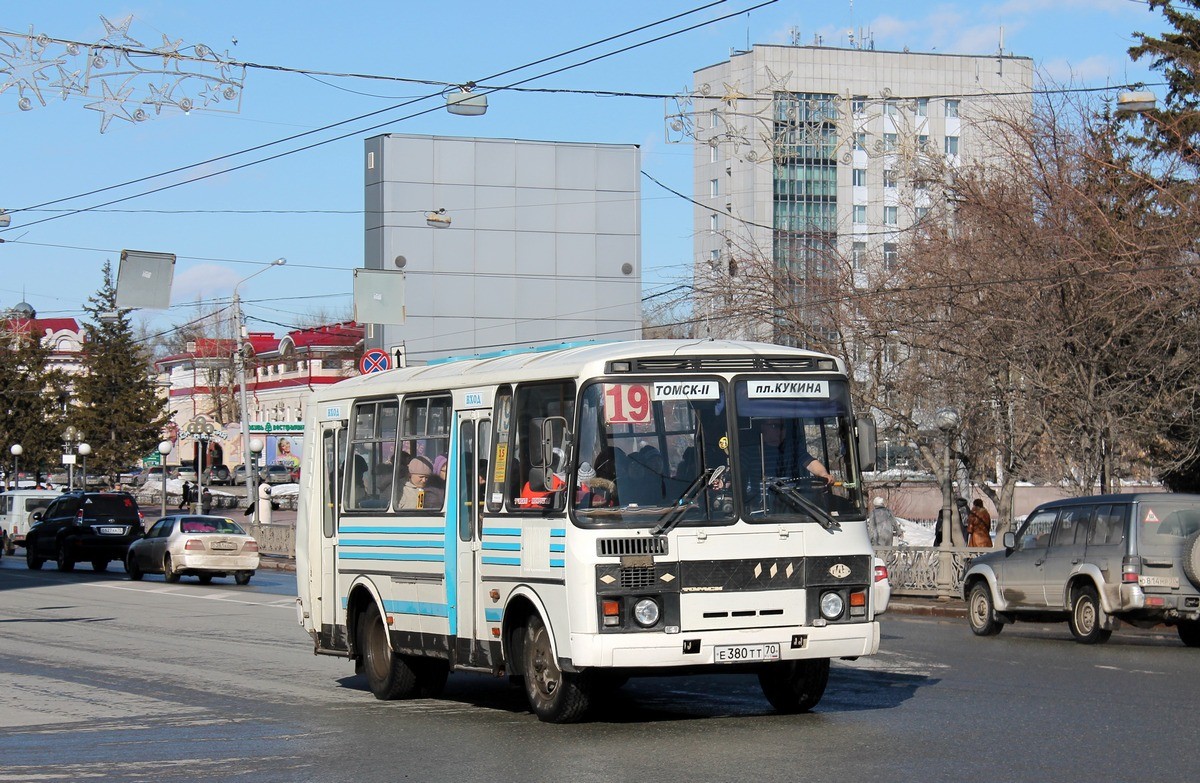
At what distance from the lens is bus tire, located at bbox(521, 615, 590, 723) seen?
38.1ft

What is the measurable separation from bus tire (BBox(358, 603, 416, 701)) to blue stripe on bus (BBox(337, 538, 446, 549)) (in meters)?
0.59

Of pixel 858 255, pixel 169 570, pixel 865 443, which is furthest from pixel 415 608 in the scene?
pixel 858 255

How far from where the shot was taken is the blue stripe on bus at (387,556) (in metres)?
13.3

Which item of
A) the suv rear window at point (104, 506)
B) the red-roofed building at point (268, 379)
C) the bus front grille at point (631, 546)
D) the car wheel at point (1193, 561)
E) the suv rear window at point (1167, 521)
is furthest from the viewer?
the red-roofed building at point (268, 379)

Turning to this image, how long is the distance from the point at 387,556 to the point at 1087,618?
9.91 metres

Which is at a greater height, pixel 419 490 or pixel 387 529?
pixel 419 490

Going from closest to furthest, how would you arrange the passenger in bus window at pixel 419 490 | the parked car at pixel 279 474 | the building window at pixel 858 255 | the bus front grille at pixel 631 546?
the bus front grille at pixel 631 546 < the passenger in bus window at pixel 419 490 < the building window at pixel 858 255 < the parked car at pixel 279 474

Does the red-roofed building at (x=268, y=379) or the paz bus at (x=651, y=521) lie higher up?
the red-roofed building at (x=268, y=379)

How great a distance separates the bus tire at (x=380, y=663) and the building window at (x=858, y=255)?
74.3ft

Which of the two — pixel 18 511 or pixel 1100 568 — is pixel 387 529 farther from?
pixel 18 511

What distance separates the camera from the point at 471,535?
1280 cm

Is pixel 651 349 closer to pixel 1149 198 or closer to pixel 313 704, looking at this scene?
pixel 313 704

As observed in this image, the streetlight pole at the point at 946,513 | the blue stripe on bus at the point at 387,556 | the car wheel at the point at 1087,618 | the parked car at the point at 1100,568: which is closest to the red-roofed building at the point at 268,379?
the streetlight pole at the point at 946,513

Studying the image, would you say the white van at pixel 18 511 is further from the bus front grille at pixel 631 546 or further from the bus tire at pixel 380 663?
the bus front grille at pixel 631 546
